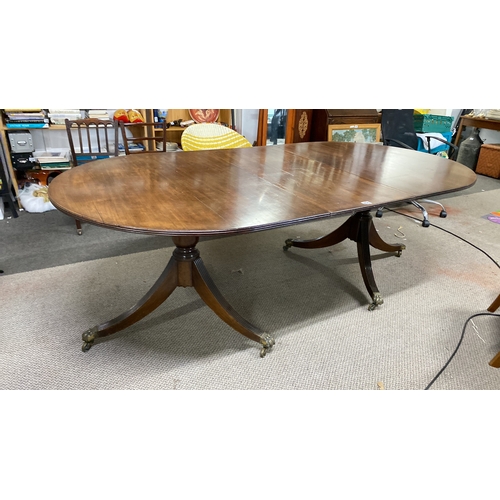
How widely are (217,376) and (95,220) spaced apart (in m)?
0.78

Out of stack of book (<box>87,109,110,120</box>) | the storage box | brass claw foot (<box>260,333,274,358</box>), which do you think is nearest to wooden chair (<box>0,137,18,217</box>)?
stack of book (<box>87,109,110,120</box>)

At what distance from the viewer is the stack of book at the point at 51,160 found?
9.82ft

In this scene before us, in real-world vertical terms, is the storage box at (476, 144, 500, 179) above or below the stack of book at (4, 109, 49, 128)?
below

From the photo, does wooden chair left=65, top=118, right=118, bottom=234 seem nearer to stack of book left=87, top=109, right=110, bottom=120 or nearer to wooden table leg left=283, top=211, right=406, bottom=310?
stack of book left=87, top=109, right=110, bottom=120

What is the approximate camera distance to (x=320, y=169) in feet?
5.88

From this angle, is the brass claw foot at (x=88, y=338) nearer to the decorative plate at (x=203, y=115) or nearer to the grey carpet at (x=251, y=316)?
the grey carpet at (x=251, y=316)

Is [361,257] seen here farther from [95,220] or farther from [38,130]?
[38,130]

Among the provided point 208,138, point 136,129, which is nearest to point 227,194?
point 208,138

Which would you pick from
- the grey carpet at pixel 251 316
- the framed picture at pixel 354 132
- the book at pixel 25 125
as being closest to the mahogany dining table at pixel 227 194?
the grey carpet at pixel 251 316

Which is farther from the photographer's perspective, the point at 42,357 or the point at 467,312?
the point at 467,312

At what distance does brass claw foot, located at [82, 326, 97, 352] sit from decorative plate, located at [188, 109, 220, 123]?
2728 millimetres

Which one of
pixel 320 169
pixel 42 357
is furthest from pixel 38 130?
pixel 320 169

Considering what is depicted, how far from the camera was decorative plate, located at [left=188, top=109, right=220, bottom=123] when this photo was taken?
3.75m

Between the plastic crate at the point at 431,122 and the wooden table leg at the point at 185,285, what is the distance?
163 inches
